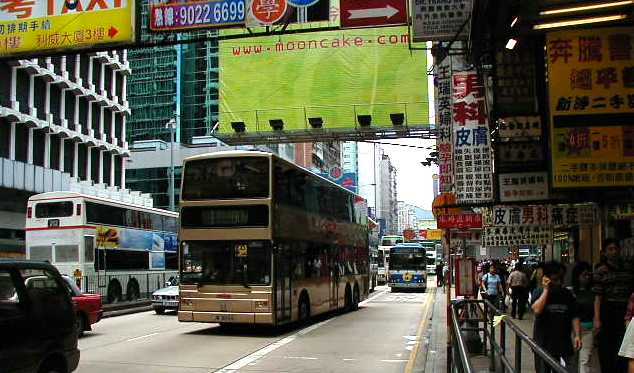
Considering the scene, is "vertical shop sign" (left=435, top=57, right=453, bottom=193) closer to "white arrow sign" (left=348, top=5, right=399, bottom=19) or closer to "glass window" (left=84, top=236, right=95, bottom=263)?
"white arrow sign" (left=348, top=5, right=399, bottom=19)

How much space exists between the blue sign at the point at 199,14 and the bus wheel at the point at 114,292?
1611cm

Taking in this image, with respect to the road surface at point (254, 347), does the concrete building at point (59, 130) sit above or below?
above

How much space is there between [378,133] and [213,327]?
30.9 ft

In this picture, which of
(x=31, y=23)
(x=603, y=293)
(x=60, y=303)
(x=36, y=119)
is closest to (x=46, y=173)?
(x=36, y=119)

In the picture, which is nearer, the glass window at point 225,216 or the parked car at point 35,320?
the parked car at point 35,320

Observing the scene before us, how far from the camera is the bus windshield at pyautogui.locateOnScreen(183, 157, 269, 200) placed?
1575 cm

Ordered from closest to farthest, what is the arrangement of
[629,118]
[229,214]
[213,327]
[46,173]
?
[629,118] → [229,214] → [213,327] → [46,173]

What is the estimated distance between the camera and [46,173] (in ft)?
135

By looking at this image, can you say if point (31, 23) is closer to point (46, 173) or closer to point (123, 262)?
point (123, 262)

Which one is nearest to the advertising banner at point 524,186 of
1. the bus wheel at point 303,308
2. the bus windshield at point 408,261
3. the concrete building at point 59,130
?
the bus wheel at point 303,308

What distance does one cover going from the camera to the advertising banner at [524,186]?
9617 millimetres

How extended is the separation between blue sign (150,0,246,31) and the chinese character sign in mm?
4091

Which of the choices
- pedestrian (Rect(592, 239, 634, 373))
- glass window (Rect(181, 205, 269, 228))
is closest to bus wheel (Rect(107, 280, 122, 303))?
glass window (Rect(181, 205, 269, 228))

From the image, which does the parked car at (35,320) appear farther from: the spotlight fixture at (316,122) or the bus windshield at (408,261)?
the bus windshield at (408,261)
